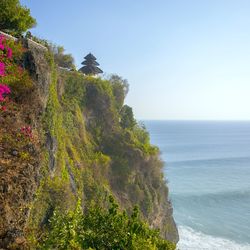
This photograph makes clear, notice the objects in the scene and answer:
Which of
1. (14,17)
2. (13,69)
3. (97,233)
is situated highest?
(14,17)

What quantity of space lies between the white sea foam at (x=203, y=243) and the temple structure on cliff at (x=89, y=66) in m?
33.2

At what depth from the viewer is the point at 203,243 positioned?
170ft

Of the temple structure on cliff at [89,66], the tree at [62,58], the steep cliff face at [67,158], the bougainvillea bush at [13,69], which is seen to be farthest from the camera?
the temple structure on cliff at [89,66]

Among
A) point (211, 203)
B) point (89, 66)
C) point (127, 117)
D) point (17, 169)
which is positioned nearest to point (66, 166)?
point (17, 169)

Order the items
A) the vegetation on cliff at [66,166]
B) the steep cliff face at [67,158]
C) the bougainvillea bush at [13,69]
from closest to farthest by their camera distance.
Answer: the vegetation on cliff at [66,166] → the steep cliff face at [67,158] → the bougainvillea bush at [13,69]

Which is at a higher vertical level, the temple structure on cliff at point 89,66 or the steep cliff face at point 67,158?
the temple structure on cliff at point 89,66

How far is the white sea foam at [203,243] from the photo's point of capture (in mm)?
50094

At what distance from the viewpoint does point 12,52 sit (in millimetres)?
18938

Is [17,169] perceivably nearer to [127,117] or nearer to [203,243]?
[127,117]

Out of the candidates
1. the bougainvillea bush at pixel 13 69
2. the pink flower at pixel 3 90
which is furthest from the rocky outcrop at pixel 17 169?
the pink flower at pixel 3 90

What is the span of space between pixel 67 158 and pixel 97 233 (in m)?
16.4

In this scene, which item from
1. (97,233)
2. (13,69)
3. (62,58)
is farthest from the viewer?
(62,58)

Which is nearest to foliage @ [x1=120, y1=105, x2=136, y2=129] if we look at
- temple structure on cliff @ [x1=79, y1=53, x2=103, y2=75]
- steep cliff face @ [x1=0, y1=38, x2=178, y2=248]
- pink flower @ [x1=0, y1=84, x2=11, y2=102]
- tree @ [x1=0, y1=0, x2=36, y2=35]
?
steep cliff face @ [x1=0, y1=38, x2=178, y2=248]

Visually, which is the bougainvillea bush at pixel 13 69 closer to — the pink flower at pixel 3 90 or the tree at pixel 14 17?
the pink flower at pixel 3 90
